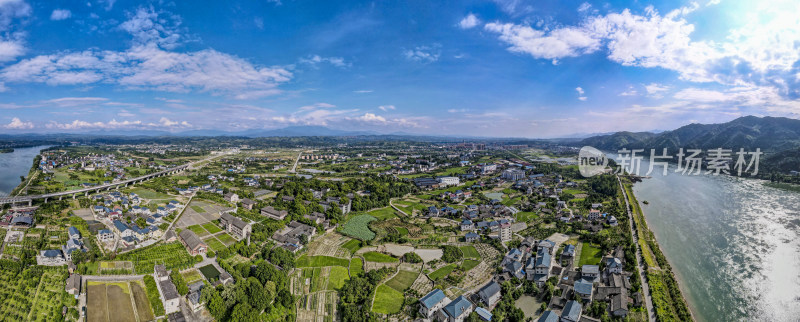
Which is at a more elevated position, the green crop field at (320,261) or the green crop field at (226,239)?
the green crop field at (226,239)

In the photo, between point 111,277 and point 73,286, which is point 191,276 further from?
point 73,286

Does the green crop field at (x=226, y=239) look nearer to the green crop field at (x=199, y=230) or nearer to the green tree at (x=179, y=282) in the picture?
the green crop field at (x=199, y=230)

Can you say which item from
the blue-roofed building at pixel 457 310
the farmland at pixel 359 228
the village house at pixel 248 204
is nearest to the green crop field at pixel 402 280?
the blue-roofed building at pixel 457 310

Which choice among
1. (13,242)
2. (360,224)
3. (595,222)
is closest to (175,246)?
(13,242)

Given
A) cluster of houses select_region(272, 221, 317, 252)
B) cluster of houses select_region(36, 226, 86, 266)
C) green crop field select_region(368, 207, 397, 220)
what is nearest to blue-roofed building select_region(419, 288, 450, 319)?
cluster of houses select_region(272, 221, 317, 252)

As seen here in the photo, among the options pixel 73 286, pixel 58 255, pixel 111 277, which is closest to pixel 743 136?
pixel 111 277

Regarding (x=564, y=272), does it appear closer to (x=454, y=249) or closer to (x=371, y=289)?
(x=454, y=249)
